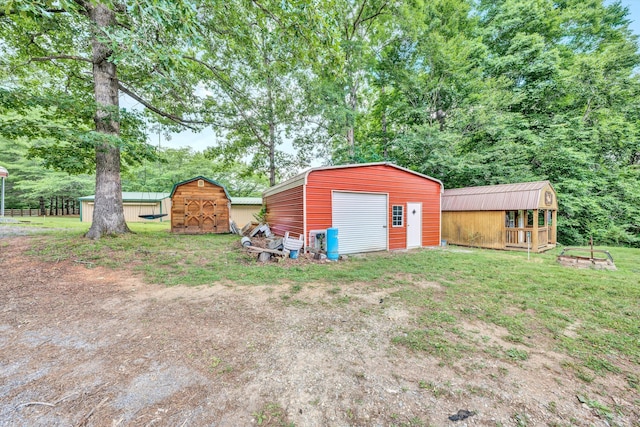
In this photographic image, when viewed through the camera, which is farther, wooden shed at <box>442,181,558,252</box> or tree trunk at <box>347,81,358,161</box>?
tree trunk at <box>347,81,358,161</box>

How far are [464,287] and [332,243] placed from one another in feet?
11.5

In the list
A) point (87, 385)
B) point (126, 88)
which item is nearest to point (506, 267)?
point (87, 385)

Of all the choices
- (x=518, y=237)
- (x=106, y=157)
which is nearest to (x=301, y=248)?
(x=106, y=157)

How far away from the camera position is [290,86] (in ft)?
45.2

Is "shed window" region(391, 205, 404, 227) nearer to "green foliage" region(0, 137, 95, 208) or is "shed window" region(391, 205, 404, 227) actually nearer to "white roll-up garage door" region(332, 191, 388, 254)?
"white roll-up garage door" region(332, 191, 388, 254)

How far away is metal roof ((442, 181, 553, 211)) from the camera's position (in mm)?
8508

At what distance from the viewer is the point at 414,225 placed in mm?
9273

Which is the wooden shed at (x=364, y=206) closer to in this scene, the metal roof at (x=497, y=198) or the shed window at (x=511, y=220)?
the metal roof at (x=497, y=198)

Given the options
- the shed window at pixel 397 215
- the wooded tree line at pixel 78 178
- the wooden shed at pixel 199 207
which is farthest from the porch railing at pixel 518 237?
the wooded tree line at pixel 78 178

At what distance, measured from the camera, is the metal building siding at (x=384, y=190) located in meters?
7.30

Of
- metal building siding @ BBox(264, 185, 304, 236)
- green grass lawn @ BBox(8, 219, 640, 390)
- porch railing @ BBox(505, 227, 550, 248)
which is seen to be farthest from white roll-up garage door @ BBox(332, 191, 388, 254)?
porch railing @ BBox(505, 227, 550, 248)

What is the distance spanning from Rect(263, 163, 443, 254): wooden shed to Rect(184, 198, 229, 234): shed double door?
4.27 meters

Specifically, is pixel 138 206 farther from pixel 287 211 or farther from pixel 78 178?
pixel 287 211

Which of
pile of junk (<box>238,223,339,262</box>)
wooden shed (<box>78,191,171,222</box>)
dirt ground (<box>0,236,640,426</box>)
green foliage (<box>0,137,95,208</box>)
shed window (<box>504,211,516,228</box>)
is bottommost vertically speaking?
dirt ground (<box>0,236,640,426</box>)
